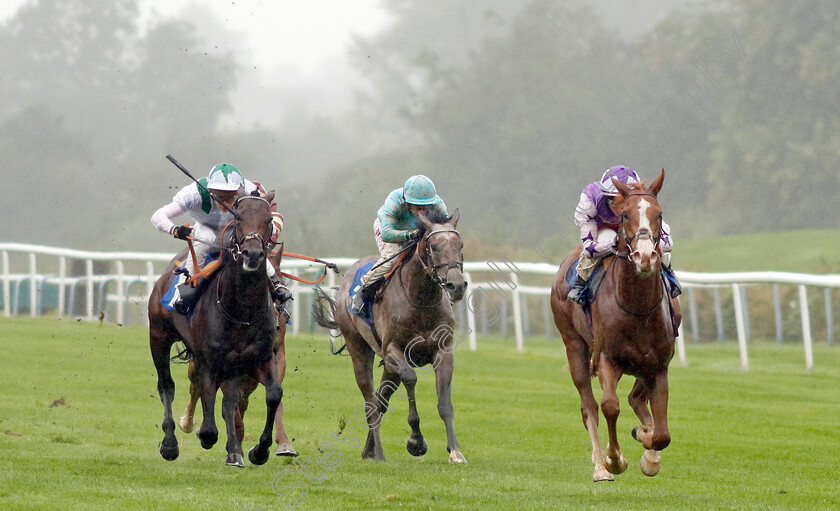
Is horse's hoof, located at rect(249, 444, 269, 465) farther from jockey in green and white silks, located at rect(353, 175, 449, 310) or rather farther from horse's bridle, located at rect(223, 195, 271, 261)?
jockey in green and white silks, located at rect(353, 175, 449, 310)

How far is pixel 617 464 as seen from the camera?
6.98 meters

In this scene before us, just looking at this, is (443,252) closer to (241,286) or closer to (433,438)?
(241,286)

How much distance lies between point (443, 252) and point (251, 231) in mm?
1404

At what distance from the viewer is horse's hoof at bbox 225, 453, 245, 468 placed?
7777 millimetres

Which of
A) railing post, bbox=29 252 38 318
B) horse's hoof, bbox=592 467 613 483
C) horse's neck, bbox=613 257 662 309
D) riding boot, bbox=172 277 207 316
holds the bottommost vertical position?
horse's hoof, bbox=592 467 613 483

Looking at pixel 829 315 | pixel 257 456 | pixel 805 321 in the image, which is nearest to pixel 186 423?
pixel 257 456

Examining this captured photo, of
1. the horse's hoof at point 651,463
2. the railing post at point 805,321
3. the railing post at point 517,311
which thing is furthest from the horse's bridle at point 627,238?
the railing post at point 517,311

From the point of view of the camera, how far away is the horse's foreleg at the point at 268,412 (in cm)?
733

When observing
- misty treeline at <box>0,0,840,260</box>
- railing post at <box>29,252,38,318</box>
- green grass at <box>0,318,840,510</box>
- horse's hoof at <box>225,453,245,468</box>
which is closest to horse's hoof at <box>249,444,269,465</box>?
green grass at <box>0,318,840,510</box>

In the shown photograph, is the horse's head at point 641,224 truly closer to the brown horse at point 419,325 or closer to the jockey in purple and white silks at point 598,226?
the jockey in purple and white silks at point 598,226

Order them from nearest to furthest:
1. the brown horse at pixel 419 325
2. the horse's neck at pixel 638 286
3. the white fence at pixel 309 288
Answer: the horse's neck at pixel 638 286
the brown horse at pixel 419 325
the white fence at pixel 309 288

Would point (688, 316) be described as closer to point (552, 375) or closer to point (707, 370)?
point (707, 370)

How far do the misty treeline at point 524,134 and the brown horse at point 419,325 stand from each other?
54.5 feet

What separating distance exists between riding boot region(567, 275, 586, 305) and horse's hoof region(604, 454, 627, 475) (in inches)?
37.8
